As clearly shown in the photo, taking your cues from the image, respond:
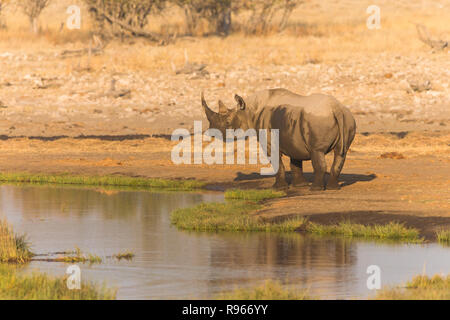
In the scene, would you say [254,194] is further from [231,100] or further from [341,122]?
[231,100]

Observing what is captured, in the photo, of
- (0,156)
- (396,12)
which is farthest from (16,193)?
(396,12)

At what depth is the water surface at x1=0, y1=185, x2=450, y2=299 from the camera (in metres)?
10.1

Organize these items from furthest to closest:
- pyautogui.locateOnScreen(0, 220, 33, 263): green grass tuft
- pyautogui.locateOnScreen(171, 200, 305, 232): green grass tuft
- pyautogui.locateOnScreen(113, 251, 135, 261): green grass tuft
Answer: pyautogui.locateOnScreen(171, 200, 305, 232): green grass tuft, pyautogui.locateOnScreen(113, 251, 135, 261): green grass tuft, pyautogui.locateOnScreen(0, 220, 33, 263): green grass tuft

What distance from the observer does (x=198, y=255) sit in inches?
465

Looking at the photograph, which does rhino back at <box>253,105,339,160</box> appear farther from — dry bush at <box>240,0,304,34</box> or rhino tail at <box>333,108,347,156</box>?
dry bush at <box>240,0,304,34</box>

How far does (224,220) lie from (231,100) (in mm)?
15883

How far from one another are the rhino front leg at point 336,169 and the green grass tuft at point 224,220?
1.79 m

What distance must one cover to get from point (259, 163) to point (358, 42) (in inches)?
594

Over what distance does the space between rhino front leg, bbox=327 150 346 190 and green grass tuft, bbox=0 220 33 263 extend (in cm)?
625

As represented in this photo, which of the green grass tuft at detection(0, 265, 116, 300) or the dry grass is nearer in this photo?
the green grass tuft at detection(0, 265, 116, 300)

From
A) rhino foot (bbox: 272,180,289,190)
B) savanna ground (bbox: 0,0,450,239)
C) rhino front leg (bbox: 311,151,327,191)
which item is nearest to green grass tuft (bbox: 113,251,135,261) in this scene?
savanna ground (bbox: 0,0,450,239)

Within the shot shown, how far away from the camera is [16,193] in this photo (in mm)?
18531

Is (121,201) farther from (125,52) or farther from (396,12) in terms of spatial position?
(396,12)
